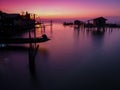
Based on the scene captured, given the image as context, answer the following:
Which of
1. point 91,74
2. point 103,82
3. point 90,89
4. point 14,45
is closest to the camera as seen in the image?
point 90,89

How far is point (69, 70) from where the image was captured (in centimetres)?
1330

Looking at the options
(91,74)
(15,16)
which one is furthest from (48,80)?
(15,16)

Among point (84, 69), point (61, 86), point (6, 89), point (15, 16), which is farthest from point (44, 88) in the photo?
point (15, 16)

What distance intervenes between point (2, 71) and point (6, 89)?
130 inches

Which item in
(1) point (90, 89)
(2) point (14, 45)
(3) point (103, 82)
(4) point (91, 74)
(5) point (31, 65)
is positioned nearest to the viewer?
(1) point (90, 89)

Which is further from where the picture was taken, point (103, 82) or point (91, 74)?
point (91, 74)

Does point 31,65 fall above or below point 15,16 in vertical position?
below

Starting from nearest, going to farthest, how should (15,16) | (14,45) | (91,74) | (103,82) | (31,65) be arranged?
(103,82), (91,74), (31,65), (14,45), (15,16)

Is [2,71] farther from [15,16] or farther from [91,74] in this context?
[15,16]

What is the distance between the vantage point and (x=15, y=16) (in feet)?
132

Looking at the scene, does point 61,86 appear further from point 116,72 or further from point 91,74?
point 116,72

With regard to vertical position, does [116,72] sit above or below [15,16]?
below

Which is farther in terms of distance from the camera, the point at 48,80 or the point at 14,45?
the point at 14,45

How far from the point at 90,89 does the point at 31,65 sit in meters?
5.74
